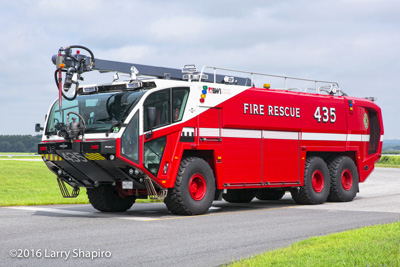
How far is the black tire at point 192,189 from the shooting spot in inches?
488

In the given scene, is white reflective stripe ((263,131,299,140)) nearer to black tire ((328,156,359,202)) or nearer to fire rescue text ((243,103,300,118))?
fire rescue text ((243,103,300,118))

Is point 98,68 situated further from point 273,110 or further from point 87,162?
point 273,110

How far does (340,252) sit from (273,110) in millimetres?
7677

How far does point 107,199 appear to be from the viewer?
1384 cm

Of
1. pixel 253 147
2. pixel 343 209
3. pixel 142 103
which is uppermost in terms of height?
pixel 142 103

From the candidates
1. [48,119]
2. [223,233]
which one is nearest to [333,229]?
[223,233]

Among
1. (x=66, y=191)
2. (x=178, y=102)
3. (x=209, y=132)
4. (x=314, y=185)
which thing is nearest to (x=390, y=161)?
(x=314, y=185)

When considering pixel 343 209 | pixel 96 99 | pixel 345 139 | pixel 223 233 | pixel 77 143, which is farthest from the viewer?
pixel 345 139

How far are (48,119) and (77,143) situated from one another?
1.74 metres

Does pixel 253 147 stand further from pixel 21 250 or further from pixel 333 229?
pixel 21 250

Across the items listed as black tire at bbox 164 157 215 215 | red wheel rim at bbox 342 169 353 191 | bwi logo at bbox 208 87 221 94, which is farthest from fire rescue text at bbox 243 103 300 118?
red wheel rim at bbox 342 169 353 191

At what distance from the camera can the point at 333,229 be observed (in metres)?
10.5

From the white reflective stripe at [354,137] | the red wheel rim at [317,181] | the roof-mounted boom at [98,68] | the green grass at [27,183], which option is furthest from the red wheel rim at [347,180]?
the green grass at [27,183]

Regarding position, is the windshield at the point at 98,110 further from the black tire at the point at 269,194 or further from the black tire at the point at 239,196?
the black tire at the point at 269,194
